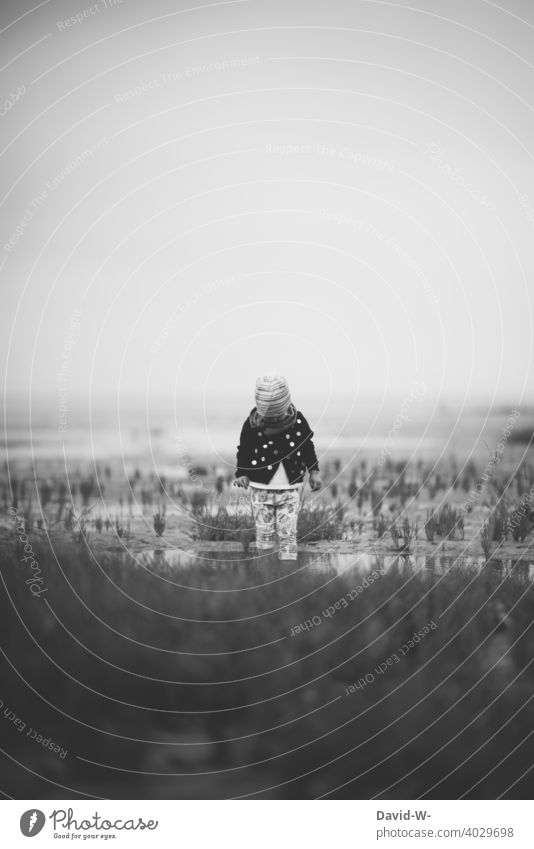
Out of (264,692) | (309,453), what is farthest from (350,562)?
(264,692)

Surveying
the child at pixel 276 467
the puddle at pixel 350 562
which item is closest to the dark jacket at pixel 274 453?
the child at pixel 276 467

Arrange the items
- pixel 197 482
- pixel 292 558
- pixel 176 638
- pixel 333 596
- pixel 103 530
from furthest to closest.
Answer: pixel 197 482 → pixel 103 530 → pixel 292 558 → pixel 333 596 → pixel 176 638

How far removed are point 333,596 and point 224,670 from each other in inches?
30.9

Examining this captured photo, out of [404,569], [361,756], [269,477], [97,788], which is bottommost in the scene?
[97,788]

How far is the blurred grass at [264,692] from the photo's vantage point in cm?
290

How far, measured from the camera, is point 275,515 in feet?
16.4

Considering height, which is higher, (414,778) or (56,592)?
(56,592)

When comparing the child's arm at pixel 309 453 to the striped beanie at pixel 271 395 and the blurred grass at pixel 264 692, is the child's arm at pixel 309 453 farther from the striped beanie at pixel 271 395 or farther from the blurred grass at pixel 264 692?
the blurred grass at pixel 264 692

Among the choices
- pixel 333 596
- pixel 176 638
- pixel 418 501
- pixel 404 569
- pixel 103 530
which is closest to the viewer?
pixel 176 638

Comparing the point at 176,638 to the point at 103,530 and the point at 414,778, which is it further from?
the point at 103,530

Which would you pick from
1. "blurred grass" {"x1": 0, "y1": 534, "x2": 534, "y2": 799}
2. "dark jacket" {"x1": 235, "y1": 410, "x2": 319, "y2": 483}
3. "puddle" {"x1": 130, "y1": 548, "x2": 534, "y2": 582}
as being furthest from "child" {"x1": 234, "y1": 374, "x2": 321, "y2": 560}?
"blurred grass" {"x1": 0, "y1": 534, "x2": 534, "y2": 799}

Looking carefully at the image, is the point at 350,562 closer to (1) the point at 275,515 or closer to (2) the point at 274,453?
(1) the point at 275,515

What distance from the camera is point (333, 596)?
3.79 metres

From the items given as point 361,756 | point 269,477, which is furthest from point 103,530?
point 361,756
